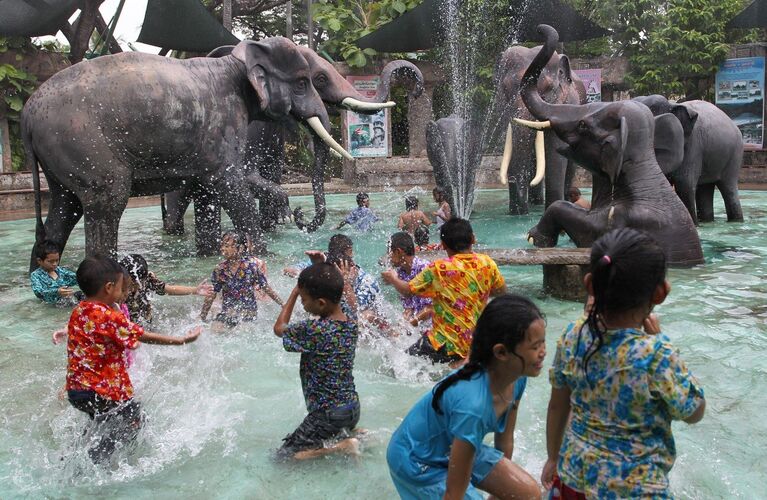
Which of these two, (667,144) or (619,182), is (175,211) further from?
(667,144)

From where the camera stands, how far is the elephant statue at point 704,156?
9570 millimetres

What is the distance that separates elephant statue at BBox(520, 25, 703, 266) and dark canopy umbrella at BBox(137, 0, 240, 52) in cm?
A: 1405

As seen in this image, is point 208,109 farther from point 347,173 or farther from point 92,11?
point 92,11

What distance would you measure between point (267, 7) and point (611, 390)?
77.1 ft

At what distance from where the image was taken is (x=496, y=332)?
90.4 inches

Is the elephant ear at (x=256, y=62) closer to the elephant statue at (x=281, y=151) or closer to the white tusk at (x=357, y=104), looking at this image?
the elephant statue at (x=281, y=151)

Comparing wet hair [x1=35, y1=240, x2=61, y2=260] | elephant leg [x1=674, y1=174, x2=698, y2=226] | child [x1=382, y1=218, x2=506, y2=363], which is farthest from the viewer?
elephant leg [x1=674, y1=174, x2=698, y2=226]

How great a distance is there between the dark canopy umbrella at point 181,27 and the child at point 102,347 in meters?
17.2

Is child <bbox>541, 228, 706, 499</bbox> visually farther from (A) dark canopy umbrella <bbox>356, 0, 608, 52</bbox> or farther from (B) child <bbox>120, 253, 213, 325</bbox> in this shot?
(A) dark canopy umbrella <bbox>356, 0, 608, 52</bbox>

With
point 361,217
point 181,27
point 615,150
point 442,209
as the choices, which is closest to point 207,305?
point 615,150

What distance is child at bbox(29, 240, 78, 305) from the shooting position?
665cm

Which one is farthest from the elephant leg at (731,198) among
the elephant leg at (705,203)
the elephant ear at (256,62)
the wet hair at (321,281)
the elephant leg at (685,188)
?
the wet hair at (321,281)

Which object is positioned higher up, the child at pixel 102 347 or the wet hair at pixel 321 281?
the wet hair at pixel 321 281

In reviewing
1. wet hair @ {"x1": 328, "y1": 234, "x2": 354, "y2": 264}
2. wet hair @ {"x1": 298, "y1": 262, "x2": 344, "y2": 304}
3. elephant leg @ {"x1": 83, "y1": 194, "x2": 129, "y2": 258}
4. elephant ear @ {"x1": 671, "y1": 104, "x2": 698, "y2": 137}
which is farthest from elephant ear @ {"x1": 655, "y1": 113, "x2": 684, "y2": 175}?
wet hair @ {"x1": 298, "y1": 262, "x2": 344, "y2": 304}
